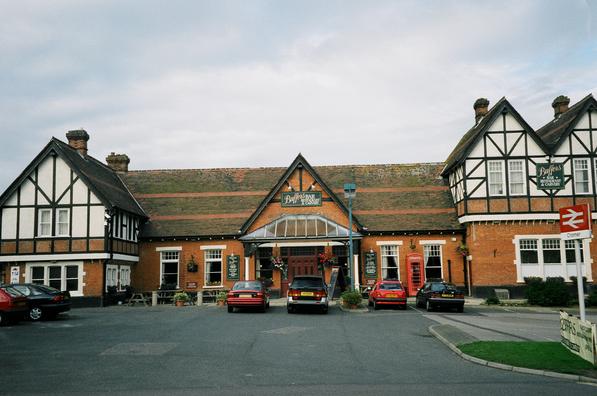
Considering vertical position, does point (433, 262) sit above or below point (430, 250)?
below

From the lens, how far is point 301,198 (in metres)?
34.1

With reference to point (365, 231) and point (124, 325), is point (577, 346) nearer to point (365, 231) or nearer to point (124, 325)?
point (124, 325)

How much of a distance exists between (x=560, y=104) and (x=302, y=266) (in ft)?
69.0

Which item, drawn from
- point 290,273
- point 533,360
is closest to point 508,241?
point 290,273

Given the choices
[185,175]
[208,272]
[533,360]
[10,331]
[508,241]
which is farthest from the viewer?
[185,175]

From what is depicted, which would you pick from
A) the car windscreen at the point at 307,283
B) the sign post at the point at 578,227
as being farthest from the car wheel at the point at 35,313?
the sign post at the point at 578,227

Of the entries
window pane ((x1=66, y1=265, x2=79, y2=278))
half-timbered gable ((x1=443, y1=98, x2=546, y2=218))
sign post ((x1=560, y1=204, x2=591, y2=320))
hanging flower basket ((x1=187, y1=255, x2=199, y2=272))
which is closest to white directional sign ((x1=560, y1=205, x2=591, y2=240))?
sign post ((x1=560, y1=204, x2=591, y2=320))

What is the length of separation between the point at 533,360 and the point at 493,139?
901 inches

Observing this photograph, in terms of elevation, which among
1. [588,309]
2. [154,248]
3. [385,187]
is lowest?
[588,309]

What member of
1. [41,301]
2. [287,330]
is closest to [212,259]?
[41,301]

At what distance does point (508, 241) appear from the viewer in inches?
1236

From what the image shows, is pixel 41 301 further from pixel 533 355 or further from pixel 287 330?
pixel 533 355

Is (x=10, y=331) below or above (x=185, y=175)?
below

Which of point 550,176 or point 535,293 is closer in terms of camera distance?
point 535,293
